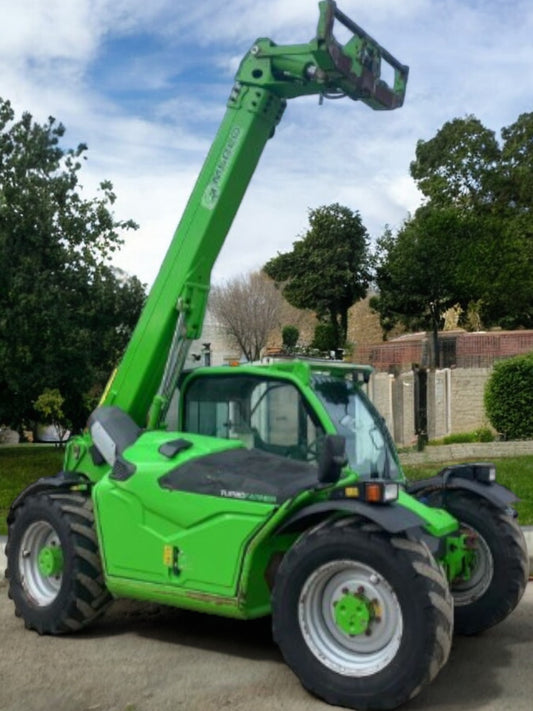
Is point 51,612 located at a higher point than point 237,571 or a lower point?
lower

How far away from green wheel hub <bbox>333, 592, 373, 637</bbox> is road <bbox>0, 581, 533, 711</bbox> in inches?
17.1

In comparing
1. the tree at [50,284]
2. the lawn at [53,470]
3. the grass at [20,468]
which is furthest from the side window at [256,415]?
the tree at [50,284]

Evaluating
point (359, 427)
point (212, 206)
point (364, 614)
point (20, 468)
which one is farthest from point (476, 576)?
point (20, 468)

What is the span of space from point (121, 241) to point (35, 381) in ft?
15.4

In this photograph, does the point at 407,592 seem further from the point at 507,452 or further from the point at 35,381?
the point at 35,381

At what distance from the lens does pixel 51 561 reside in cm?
725

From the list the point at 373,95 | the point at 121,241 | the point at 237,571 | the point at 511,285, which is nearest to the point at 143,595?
the point at 237,571

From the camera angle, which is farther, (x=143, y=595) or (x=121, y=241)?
(x=121, y=241)

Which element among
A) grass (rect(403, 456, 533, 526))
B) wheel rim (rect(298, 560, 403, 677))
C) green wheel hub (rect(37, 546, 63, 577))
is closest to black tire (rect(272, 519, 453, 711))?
wheel rim (rect(298, 560, 403, 677))

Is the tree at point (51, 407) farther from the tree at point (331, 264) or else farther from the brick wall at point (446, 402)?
the tree at point (331, 264)

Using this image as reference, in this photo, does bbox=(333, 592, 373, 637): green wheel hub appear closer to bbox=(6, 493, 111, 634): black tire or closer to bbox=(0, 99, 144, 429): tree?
bbox=(6, 493, 111, 634): black tire

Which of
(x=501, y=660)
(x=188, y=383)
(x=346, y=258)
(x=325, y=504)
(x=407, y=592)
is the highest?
(x=346, y=258)

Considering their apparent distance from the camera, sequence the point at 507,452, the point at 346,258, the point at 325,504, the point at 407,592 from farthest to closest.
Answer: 1. the point at 346,258
2. the point at 507,452
3. the point at 325,504
4. the point at 407,592

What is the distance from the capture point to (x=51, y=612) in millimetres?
7090
